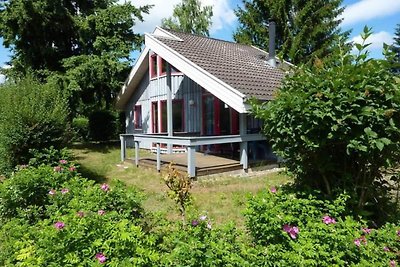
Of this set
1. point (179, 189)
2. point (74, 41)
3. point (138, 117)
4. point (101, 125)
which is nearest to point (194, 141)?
point (179, 189)

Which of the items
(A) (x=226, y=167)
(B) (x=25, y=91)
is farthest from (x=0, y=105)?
(A) (x=226, y=167)

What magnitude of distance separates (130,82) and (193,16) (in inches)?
801

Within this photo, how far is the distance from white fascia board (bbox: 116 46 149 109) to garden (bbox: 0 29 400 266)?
411 inches

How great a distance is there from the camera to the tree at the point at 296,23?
23703mm

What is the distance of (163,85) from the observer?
47.5 feet

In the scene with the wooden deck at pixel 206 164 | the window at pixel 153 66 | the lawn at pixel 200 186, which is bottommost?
the lawn at pixel 200 186

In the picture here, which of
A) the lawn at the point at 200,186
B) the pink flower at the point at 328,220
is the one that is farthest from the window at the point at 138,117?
the pink flower at the point at 328,220

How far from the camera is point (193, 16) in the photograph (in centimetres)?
3362

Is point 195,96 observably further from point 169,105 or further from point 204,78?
point 204,78

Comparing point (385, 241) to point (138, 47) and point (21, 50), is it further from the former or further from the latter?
point (21, 50)

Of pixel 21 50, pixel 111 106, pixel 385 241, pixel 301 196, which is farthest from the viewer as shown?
pixel 111 106

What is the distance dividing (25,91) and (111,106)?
405 inches

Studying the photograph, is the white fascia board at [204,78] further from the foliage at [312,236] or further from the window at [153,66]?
the foliage at [312,236]

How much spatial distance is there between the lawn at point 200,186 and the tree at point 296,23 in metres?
16.2
